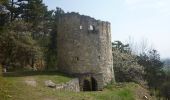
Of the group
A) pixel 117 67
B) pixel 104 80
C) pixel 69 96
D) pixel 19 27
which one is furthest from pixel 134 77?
pixel 69 96

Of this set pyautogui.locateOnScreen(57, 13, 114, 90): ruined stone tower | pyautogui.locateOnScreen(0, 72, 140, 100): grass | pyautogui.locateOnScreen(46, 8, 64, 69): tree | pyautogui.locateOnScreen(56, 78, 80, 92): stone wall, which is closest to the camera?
→ pyautogui.locateOnScreen(0, 72, 140, 100): grass

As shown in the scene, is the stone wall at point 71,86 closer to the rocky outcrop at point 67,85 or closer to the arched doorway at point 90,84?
the rocky outcrop at point 67,85

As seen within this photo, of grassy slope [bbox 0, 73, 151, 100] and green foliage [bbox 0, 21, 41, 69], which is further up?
green foliage [bbox 0, 21, 41, 69]

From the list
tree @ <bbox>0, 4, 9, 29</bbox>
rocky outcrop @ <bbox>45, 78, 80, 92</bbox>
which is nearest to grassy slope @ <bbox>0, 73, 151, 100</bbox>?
rocky outcrop @ <bbox>45, 78, 80, 92</bbox>

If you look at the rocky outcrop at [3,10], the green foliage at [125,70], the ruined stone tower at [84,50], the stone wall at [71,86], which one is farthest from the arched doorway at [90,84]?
the rocky outcrop at [3,10]

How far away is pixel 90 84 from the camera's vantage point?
1166 inches

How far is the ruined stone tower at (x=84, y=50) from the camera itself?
29.2 metres

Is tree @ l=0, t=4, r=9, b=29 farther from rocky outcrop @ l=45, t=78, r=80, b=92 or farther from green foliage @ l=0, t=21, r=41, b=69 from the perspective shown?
rocky outcrop @ l=45, t=78, r=80, b=92

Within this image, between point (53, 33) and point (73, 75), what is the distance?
46.5 feet

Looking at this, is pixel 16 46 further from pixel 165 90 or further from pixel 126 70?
pixel 165 90

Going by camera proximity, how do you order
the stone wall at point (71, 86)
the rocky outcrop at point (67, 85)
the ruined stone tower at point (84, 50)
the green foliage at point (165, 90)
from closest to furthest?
the rocky outcrop at point (67, 85)
the stone wall at point (71, 86)
the ruined stone tower at point (84, 50)
the green foliage at point (165, 90)

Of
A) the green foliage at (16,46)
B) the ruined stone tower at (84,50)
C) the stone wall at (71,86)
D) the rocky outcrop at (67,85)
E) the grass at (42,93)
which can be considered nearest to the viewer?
the grass at (42,93)

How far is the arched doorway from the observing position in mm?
29109

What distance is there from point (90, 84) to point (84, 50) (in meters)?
2.81
